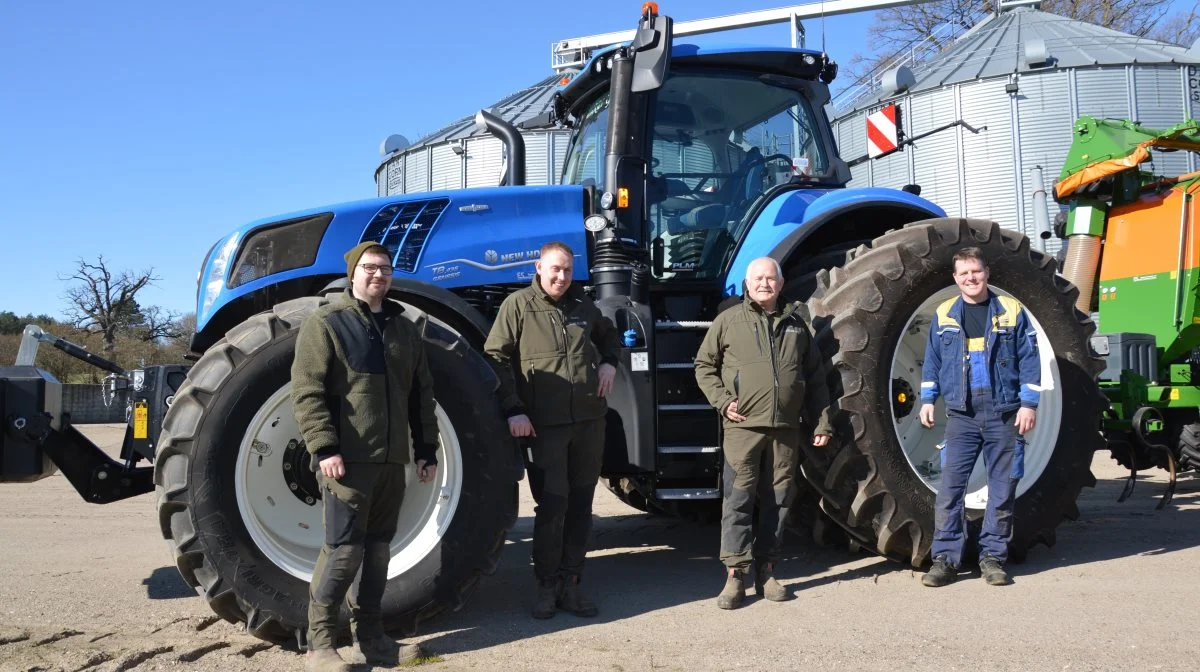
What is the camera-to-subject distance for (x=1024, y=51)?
831 inches

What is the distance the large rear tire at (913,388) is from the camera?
4461 millimetres

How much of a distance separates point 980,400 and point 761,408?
111cm

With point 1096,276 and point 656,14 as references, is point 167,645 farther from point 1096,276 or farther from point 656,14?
point 1096,276

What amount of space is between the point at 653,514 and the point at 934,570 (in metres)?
2.64

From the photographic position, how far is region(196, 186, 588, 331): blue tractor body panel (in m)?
4.50

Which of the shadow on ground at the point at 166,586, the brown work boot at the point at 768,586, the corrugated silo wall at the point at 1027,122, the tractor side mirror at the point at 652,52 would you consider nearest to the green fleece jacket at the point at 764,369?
the brown work boot at the point at 768,586

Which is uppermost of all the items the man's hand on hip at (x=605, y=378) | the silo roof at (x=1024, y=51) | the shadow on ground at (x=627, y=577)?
the silo roof at (x=1024, y=51)

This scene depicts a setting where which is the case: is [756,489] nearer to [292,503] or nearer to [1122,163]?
[292,503]

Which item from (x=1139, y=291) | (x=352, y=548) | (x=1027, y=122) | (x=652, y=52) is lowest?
(x=352, y=548)

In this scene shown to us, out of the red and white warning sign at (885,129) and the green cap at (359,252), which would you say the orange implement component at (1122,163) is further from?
the green cap at (359,252)

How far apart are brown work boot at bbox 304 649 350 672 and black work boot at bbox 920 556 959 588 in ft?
8.70

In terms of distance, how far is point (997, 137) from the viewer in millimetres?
19844

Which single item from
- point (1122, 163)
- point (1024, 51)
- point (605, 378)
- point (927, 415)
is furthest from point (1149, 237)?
point (1024, 51)

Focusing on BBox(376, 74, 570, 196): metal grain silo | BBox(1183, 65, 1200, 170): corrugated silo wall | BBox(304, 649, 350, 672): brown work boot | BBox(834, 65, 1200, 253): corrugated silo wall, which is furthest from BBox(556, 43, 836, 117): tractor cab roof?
BBox(1183, 65, 1200, 170): corrugated silo wall
